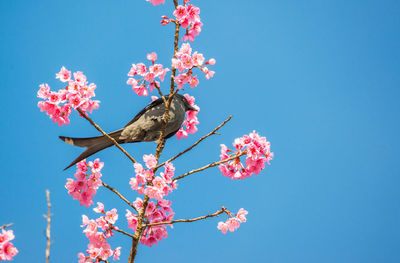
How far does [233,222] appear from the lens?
11.4 feet

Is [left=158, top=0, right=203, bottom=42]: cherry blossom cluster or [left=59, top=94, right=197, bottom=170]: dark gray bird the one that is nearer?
[left=158, top=0, right=203, bottom=42]: cherry blossom cluster

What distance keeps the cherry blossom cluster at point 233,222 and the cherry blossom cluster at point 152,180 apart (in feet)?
2.13

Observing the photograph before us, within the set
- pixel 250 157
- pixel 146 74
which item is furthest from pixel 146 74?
pixel 250 157

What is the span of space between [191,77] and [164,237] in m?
1.63

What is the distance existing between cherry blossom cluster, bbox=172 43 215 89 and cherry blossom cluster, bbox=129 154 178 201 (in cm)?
77

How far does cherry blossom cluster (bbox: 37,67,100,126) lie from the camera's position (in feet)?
10.9

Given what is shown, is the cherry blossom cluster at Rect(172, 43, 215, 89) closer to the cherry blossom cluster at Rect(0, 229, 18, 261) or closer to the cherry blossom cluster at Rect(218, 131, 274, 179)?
the cherry blossom cluster at Rect(218, 131, 274, 179)

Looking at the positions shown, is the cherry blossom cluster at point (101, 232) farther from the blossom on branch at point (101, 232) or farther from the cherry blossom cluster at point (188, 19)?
the cherry blossom cluster at point (188, 19)

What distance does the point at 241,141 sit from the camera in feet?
11.9

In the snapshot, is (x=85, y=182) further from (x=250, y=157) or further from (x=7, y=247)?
(x=250, y=157)

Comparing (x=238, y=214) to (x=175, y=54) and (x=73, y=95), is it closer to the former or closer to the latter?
(x=175, y=54)

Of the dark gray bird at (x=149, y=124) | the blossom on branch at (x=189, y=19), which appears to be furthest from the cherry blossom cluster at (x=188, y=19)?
the dark gray bird at (x=149, y=124)

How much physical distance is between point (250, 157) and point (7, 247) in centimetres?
223

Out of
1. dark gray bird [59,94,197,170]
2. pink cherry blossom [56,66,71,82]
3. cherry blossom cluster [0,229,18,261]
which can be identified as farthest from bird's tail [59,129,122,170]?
cherry blossom cluster [0,229,18,261]
